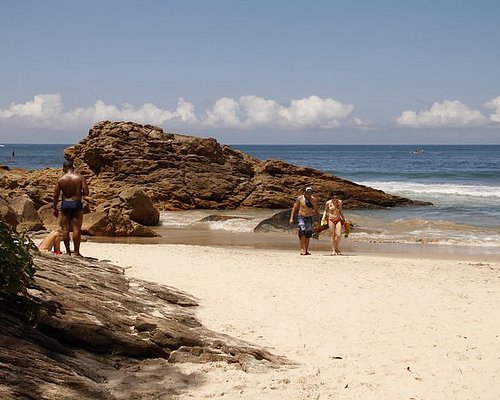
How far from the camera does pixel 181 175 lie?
28047 millimetres

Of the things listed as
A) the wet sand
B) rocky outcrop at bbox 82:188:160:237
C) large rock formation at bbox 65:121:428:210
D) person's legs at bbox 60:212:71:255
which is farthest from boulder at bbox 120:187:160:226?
person's legs at bbox 60:212:71:255

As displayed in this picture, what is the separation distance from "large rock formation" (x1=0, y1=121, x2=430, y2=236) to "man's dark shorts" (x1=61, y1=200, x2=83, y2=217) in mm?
15550

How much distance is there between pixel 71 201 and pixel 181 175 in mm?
18075

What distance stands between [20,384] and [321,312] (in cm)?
440

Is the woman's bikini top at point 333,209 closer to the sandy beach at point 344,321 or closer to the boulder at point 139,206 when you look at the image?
the sandy beach at point 344,321

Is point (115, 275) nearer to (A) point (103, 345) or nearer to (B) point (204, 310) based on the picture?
(B) point (204, 310)

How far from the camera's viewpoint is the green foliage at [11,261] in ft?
15.9

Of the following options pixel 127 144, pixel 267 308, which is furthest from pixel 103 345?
pixel 127 144

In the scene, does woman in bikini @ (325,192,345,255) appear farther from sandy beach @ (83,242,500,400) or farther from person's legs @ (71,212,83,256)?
person's legs @ (71,212,83,256)

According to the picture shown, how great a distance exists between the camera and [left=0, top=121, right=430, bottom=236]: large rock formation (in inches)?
1069

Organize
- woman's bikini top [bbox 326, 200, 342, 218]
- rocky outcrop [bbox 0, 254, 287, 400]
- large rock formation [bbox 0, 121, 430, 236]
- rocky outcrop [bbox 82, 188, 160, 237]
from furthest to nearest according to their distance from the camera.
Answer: large rock formation [bbox 0, 121, 430, 236], rocky outcrop [bbox 82, 188, 160, 237], woman's bikini top [bbox 326, 200, 342, 218], rocky outcrop [bbox 0, 254, 287, 400]

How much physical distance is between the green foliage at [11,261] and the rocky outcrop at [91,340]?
0.26m

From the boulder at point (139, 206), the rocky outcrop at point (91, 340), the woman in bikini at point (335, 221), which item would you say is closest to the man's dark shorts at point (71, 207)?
the rocky outcrop at point (91, 340)

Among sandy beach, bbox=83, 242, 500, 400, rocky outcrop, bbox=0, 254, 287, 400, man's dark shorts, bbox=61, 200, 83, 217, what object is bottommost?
sandy beach, bbox=83, 242, 500, 400
